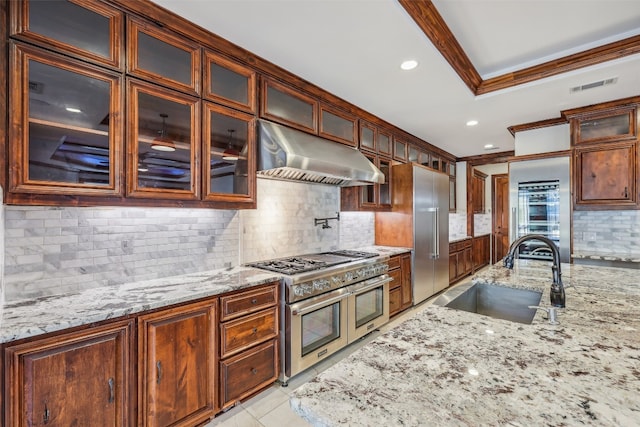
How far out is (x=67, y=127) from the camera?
61.8 inches

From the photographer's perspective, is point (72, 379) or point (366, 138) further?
point (366, 138)

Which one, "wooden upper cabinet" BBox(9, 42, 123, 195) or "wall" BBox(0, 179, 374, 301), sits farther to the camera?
"wall" BBox(0, 179, 374, 301)

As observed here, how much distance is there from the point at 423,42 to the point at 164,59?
1798 millimetres

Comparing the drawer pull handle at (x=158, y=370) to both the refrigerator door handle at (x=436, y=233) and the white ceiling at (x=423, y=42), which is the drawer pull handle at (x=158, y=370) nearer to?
the white ceiling at (x=423, y=42)

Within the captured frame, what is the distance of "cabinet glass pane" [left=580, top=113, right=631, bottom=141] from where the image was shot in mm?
3460

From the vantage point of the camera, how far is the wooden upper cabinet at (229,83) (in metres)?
2.17

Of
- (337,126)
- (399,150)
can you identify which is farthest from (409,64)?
(399,150)

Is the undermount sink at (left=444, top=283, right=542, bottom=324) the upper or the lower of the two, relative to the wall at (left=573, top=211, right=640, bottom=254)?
lower

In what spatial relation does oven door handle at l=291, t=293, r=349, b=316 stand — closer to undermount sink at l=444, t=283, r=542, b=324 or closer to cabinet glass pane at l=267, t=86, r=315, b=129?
undermount sink at l=444, t=283, r=542, b=324

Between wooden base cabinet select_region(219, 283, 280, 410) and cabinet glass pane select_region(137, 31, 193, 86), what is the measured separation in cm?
151

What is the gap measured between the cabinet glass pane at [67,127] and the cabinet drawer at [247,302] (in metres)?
1.02

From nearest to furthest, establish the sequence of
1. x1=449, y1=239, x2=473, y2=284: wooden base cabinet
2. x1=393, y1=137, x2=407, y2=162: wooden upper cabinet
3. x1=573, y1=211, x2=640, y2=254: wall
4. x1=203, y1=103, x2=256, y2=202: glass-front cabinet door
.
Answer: x1=203, y1=103, x2=256, y2=202: glass-front cabinet door → x1=573, y1=211, x2=640, y2=254: wall → x1=393, y1=137, x2=407, y2=162: wooden upper cabinet → x1=449, y1=239, x2=473, y2=284: wooden base cabinet

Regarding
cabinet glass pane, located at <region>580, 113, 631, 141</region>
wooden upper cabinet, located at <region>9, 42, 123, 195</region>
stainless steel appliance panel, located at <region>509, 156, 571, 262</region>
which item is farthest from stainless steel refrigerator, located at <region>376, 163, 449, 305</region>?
wooden upper cabinet, located at <region>9, 42, 123, 195</region>

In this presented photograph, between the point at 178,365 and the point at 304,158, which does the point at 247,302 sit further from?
the point at 304,158
